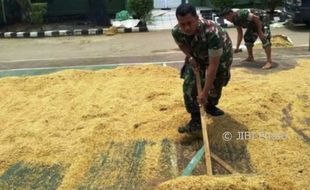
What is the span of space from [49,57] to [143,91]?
16.4 feet

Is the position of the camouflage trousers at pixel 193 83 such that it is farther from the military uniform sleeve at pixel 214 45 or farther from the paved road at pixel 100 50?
the paved road at pixel 100 50

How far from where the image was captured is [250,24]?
776 centimetres

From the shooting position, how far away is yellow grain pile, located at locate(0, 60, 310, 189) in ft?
13.3

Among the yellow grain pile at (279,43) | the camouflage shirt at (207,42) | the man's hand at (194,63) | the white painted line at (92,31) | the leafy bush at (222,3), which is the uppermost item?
the camouflage shirt at (207,42)

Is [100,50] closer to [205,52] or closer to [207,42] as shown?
[205,52]

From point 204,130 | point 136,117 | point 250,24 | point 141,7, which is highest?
point 250,24

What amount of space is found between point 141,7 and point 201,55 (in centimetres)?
1027

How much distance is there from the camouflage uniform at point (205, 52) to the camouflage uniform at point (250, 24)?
3.03m

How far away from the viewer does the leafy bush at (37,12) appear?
48.6ft

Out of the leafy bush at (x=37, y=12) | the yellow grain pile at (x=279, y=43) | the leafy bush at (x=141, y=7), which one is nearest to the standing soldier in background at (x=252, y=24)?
the yellow grain pile at (x=279, y=43)

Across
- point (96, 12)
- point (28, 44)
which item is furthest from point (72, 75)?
point (96, 12)

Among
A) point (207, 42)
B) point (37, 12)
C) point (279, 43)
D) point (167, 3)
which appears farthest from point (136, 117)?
point (167, 3)

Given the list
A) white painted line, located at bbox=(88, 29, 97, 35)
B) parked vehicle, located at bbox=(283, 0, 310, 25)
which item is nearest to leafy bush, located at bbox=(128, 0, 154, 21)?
white painted line, located at bbox=(88, 29, 97, 35)

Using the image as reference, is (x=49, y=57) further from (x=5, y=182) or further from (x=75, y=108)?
(x=5, y=182)
